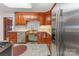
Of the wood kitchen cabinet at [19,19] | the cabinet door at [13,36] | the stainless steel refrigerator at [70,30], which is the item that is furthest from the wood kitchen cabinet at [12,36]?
the stainless steel refrigerator at [70,30]

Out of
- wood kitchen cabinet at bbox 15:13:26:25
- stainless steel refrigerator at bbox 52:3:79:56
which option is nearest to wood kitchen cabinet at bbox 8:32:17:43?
wood kitchen cabinet at bbox 15:13:26:25

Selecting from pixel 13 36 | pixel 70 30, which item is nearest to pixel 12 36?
pixel 13 36

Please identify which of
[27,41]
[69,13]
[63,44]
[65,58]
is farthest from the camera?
[27,41]

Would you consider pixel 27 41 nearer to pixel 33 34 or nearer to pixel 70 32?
pixel 33 34

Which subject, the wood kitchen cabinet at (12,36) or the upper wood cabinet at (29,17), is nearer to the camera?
the wood kitchen cabinet at (12,36)

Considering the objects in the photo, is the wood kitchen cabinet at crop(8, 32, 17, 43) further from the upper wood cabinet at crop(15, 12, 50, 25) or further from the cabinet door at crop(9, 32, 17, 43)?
the upper wood cabinet at crop(15, 12, 50, 25)

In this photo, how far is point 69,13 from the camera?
5.50 ft

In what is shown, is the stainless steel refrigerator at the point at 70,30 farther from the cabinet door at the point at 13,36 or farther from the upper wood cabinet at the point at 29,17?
the upper wood cabinet at the point at 29,17

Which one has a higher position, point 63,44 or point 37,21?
point 37,21

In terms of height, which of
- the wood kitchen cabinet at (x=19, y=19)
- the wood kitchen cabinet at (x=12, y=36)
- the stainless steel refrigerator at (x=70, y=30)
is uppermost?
the wood kitchen cabinet at (x=19, y=19)

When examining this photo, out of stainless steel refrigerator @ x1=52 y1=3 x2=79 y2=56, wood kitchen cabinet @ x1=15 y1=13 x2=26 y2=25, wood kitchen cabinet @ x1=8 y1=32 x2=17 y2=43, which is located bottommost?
→ wood kitchen cabinet @ x1=8 y1=32 x2=17 y2=43

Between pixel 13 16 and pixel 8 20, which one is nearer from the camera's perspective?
pixel 13 16

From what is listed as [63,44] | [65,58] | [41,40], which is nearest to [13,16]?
[41,40]

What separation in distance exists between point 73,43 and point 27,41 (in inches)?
188
